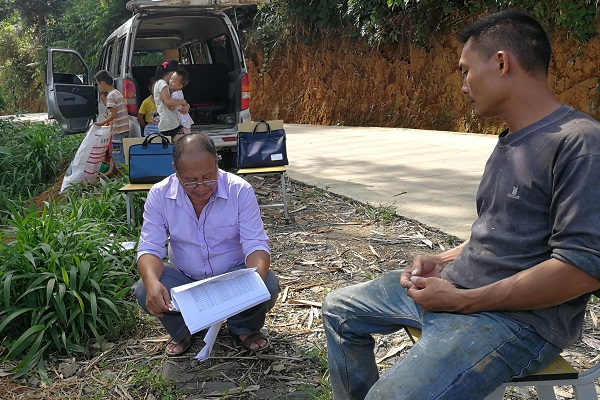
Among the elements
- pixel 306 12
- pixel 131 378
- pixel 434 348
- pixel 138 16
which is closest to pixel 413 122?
pixel 306 12

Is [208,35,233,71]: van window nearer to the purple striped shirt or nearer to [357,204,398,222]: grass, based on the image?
[357,204,398,222]: grass

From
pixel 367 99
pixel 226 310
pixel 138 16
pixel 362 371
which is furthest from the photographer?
pixel 367 99

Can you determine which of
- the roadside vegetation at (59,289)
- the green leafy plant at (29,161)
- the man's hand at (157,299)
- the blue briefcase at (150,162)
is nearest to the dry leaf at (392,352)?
the man's hand at (157,299)

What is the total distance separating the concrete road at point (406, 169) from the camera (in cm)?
577

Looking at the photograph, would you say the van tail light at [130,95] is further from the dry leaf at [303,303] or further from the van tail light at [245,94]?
the dry leaf at [303,303]

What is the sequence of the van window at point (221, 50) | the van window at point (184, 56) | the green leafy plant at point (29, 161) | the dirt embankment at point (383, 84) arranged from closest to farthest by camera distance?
1. the green leafy plant at point (29, 161)
2. the van window at point (221, 50)
3. the van window at point (184, 56)
4. the dirt embankment at point (383, 84)

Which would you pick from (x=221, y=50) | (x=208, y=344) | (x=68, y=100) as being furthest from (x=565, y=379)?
(x=68, y=100)

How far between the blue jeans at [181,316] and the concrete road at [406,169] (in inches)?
81.3

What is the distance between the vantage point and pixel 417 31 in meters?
12.9

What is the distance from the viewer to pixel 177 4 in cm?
756

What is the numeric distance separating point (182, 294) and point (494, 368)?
1.44 m

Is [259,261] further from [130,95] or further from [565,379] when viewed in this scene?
[130,95]

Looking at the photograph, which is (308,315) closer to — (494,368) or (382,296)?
(382,296)

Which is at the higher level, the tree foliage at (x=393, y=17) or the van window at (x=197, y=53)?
the tree foliage at (x=393, y=17)
